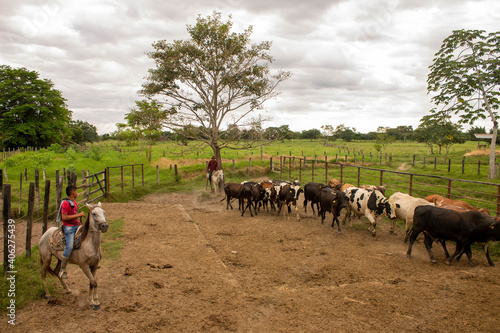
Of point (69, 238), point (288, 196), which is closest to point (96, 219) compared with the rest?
point (69, 238)

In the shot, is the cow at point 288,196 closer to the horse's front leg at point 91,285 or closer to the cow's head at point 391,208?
the cow's head at point 391,208

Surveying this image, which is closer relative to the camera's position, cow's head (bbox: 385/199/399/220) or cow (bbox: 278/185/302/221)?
cow's head (bbox: 385/199/399/220)

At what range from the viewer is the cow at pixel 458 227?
644cm

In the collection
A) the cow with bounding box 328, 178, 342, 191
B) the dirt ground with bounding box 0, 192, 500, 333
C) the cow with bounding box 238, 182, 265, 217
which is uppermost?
the cow with bounding box 328, 178, 342, 191

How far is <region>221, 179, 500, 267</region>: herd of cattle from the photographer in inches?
257

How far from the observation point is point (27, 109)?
35312 mm

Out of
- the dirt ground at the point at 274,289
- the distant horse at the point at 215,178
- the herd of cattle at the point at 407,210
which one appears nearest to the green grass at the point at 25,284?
the dirt ground at the point at 274,289

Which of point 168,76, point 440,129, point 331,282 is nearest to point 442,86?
point 440,129

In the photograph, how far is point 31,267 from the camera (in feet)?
20.1

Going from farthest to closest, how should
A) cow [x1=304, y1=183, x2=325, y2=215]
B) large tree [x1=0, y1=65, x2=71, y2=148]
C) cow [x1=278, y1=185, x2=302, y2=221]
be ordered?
large tree [x1=0, y1=65, x2=71, y2=148] → cow [x1=278, y1=185, x2=302, y2=221] → cow [x1=304, y1=183, x2=325, y2=215]

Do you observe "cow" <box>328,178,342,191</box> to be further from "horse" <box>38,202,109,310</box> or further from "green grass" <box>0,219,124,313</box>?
"horse" <box>38,202,109,310</box>

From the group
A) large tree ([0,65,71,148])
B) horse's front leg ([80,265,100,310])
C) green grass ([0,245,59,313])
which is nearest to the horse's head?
horse's front leg ([80,265,100,310])

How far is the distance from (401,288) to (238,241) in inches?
175

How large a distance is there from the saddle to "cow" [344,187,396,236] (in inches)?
294
